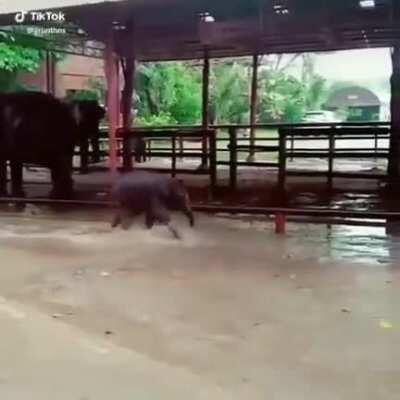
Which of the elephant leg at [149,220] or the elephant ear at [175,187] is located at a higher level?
the elephant ear at [175,187]

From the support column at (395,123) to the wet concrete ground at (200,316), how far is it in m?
3.68

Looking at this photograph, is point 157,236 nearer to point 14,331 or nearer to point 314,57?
point 14,331

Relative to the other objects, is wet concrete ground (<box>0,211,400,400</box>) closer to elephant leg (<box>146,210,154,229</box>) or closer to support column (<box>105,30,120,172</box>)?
elephant leg (<box>146,210,154,229</box>)

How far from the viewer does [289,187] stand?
10.8 metres

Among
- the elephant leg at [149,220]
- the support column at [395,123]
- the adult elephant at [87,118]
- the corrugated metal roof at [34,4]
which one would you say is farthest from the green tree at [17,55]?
the support column at [395,123]

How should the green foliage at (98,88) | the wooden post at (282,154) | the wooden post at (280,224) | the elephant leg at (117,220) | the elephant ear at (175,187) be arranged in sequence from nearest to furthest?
the wooden post at (280,224) → the elephant ear at (175,187) → the elephant leg at (117,220) → the wooden post at (282,154) → the green foliage at (98,88)

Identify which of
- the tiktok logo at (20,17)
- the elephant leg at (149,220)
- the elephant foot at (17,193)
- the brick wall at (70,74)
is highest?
the tiktok logo at (20,17)

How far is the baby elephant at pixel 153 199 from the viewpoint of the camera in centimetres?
701

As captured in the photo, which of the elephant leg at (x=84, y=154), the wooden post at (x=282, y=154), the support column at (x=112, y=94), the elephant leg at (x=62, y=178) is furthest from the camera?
the elephant leg at (x=84, y=154)

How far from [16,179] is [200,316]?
6256 mm

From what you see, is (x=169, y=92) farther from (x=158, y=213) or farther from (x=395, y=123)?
(x=158, y=213)

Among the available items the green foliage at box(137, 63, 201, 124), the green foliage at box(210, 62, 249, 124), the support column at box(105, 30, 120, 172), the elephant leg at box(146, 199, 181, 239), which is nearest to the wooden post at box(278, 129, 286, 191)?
the support column at box(105, 30, 120, 172)

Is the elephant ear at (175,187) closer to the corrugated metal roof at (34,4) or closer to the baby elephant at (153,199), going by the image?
the baby elephant at (153,199)

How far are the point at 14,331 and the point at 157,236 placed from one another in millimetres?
2944
